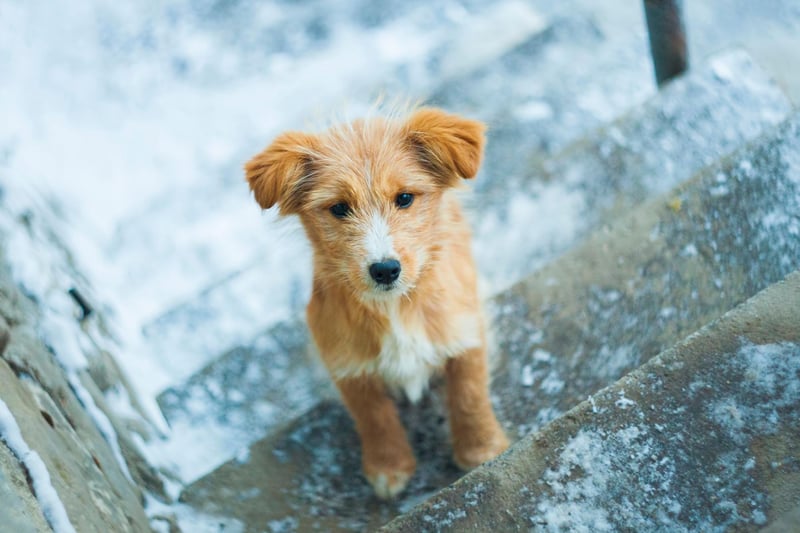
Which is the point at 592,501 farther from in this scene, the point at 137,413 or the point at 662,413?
the point at 137,413

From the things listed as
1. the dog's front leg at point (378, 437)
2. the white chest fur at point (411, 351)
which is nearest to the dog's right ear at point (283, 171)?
the white chest fur at point (411, 351)

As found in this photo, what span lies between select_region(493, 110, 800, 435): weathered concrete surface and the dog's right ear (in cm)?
107

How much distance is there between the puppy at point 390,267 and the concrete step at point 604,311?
166mm

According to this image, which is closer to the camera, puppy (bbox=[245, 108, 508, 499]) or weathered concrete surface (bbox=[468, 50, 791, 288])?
puppy (bbox=[245, 108, 508, 499])

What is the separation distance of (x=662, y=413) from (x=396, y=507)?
116 centimetres

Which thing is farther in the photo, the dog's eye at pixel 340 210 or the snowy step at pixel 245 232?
the snowy step at pixel 245 232

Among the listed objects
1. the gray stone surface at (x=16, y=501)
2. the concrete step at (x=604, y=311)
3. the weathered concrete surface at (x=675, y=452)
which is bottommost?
the concrete step at (x=604, y=311)

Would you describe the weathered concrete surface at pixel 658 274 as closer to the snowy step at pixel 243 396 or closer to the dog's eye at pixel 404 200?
the dog's eye at pixel 404 200

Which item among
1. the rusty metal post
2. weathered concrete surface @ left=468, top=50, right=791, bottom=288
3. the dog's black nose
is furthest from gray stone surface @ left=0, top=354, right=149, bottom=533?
the rusty metal post

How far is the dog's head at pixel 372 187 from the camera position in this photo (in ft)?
7.61

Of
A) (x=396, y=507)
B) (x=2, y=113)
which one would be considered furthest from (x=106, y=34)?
(x=396, y=507)

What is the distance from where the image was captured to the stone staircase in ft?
5.78

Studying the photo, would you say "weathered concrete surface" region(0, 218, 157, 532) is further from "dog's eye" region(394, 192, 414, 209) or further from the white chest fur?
"dog's eye" region(394, 192, 414, 209)

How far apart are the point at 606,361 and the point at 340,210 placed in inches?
42.8
